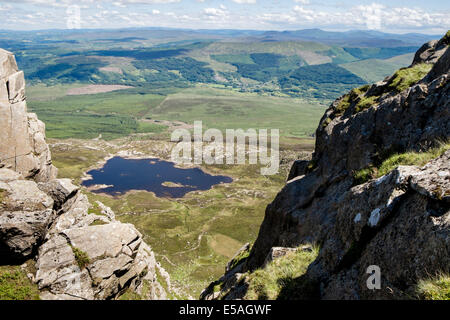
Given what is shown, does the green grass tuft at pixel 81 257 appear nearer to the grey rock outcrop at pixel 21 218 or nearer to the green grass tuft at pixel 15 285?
the grey rock outcrop at pixel 21 218

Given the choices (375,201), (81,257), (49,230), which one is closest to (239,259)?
(81,257)

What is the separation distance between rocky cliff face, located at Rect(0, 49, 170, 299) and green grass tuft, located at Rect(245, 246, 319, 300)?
18.1 metres

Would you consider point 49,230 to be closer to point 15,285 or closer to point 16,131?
point 15,285

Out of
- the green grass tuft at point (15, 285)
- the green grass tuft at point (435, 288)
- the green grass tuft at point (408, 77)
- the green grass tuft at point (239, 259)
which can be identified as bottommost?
the green grass tuft at point (239, 259)

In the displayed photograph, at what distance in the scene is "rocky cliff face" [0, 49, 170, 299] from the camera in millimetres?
27234

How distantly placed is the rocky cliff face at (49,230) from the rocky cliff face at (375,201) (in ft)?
46.8

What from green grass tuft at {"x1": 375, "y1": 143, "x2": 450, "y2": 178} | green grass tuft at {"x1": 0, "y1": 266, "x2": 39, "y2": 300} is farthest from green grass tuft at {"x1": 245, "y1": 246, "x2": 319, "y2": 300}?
green grass tuft at {"x1": 0, "y1": 266, "x2": 39, "y2": 300}

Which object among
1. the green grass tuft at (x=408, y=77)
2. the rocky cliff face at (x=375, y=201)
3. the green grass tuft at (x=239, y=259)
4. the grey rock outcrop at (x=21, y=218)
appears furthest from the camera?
the green grass tuft at (x=239, y=259)

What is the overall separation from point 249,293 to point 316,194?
43.8 feet

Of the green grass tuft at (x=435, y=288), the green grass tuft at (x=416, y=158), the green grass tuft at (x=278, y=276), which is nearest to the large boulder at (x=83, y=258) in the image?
the green grass tuft at (x=278, y=276)

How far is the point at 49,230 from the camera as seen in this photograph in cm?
3036

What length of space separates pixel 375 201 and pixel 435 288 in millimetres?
4764

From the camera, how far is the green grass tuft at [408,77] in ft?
88.6

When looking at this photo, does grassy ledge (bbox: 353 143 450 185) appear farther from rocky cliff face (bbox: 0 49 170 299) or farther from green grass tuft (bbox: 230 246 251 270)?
green grass tuft (bbox: 230 246 251 270)
